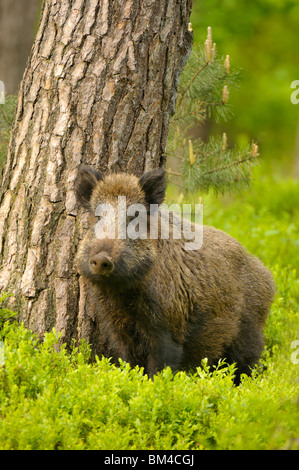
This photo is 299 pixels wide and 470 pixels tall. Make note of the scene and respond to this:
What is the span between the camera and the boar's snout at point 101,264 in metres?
4.24

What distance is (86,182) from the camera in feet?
16.0

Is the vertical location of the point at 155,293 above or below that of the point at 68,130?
below

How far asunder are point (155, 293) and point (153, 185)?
86cm

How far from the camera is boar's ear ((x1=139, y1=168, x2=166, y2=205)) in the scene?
477cm

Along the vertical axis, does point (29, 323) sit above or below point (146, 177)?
below

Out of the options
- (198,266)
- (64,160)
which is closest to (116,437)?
(198,266)

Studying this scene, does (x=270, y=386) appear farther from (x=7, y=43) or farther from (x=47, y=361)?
(x=7, y=43)

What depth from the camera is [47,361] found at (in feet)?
13.8

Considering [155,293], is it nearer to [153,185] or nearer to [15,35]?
[153,185]

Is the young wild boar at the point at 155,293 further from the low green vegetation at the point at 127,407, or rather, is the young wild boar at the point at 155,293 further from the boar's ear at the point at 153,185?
the low green vegetation at the point at 127,407

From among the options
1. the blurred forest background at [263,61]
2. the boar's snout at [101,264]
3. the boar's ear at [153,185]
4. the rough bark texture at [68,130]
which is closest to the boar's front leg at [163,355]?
the rough bark texture at [68,130]

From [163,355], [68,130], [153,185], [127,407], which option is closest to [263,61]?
[68,130]

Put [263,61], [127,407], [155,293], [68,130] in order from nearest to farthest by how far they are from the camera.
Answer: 1. [127,407]
2. [155,293]
3. [68,130]
4. [263,61]

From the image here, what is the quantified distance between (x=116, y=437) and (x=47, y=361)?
97cm
